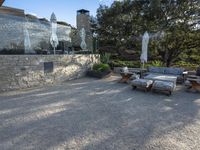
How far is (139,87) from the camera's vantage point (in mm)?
7195

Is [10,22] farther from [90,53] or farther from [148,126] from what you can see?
[148,126]

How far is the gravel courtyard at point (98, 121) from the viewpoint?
10.5 ft

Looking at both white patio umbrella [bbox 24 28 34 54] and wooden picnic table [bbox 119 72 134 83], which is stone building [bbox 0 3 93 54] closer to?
white patio umbrella [bbox 24 28 34 54]

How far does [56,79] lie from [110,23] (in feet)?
25.9

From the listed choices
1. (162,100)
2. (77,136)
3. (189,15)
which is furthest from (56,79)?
(189,15)

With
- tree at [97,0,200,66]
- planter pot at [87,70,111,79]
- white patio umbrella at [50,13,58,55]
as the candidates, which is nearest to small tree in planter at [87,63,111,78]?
planter pot at [87,70,111,79]

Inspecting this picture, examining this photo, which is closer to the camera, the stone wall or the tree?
the stone wall

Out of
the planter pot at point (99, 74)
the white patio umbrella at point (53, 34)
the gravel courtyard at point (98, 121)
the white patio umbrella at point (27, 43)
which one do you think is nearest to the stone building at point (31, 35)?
the white patio umbrella at point (27, 43)

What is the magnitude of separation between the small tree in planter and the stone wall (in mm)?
610

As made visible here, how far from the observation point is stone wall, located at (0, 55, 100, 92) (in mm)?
6711

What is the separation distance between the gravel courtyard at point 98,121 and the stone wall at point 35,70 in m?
0.66

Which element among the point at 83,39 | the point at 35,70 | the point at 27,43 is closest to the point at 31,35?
the point at 27,43

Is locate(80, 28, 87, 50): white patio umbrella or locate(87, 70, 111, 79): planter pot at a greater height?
locate(80, 28, 87, 50): white patio umbrella

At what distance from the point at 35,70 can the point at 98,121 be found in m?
4.45
